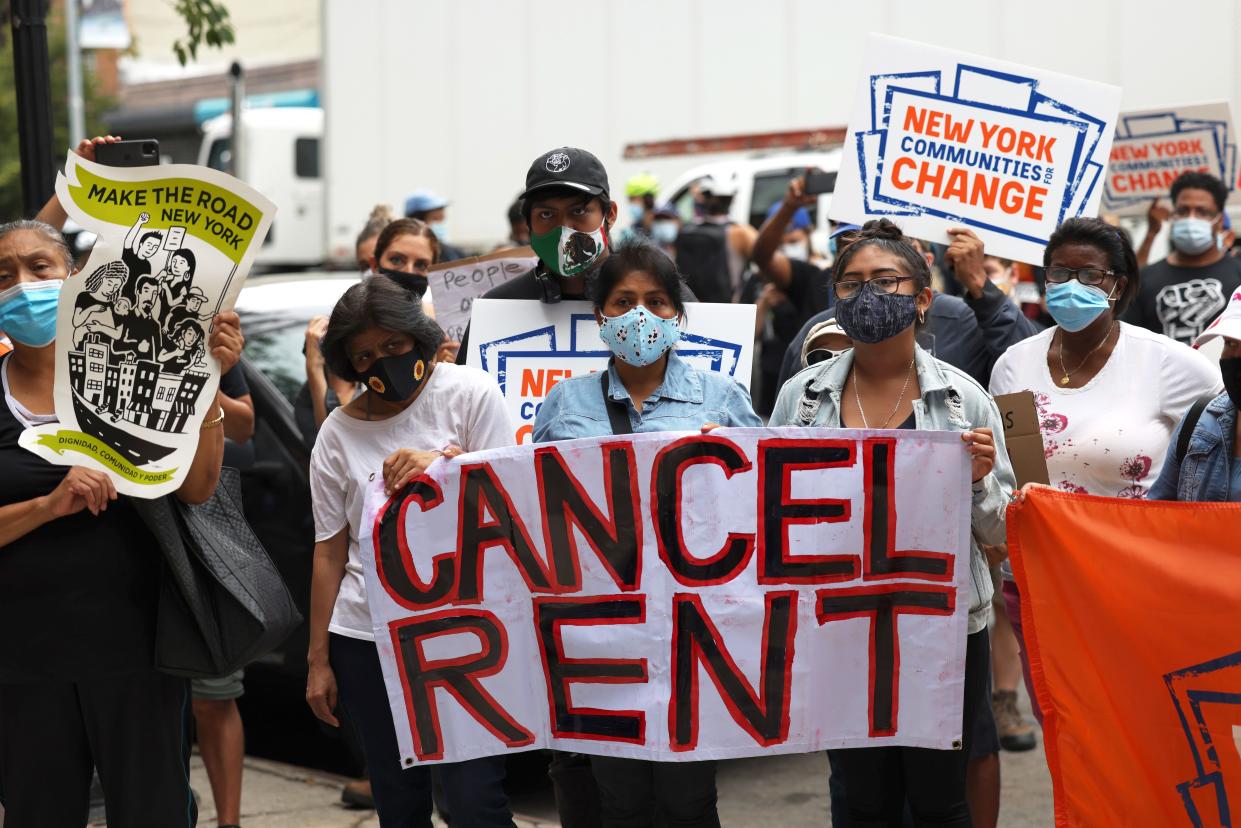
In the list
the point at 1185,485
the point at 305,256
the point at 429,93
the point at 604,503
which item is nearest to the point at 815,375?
the point at 604,503

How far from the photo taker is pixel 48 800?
4.12 m

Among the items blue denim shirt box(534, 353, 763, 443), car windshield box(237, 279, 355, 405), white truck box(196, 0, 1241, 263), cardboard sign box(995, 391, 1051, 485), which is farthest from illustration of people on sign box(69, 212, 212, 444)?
white truck box(196, 0, 1241, 263)

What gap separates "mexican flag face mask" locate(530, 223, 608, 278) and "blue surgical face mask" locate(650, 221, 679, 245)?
7344 mm

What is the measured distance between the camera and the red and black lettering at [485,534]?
4168 millimetres

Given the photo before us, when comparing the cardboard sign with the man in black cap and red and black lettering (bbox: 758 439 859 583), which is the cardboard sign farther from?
the man in black cap

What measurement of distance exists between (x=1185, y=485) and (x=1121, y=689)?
561mm

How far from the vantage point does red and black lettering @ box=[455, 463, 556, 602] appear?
4.17m

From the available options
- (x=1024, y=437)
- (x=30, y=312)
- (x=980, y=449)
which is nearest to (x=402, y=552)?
(x=30, y=312)

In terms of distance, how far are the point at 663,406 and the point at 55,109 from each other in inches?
1053

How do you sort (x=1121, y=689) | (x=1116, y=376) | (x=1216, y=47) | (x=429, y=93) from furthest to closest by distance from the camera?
(x=429, y=93), (x=1216, y=47), (x=1116, y=376), (x=1121, y=689)

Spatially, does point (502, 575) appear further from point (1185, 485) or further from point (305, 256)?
point (305, 256)

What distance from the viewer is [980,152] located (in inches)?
230

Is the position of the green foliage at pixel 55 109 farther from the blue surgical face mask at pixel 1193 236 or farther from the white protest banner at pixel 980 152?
the white protest banner at pixel 980 152

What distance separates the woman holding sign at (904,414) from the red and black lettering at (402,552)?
950 millimetres
